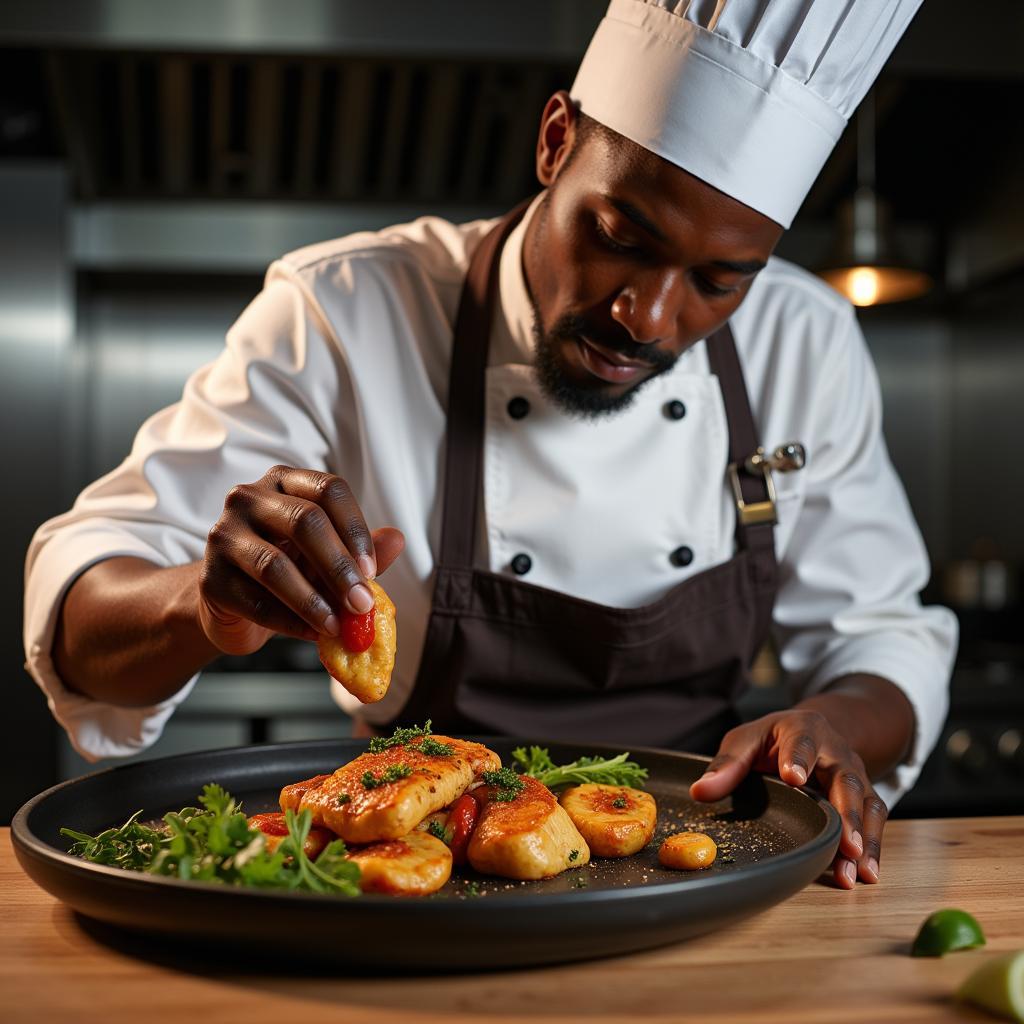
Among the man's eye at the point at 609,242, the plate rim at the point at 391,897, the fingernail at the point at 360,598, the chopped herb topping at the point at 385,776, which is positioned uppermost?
the man's eye at the point at 609,242

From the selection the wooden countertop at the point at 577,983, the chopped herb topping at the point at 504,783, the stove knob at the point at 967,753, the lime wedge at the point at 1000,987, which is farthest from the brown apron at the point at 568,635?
the stove knob at the point at 967,753

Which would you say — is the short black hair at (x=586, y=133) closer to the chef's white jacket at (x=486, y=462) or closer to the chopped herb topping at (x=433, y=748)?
the chef's white jacket at (x=486, y=462)

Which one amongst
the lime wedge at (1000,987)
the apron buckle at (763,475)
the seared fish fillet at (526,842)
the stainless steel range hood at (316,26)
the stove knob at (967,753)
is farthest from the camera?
the stove knob at (967,753)

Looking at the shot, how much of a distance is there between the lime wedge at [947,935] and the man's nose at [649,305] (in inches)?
29.3

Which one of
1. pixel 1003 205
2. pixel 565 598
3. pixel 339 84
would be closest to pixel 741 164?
pixel 565 598

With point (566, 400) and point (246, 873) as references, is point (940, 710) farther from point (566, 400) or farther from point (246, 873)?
point (246, 873)

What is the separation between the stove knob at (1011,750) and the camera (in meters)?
3.10

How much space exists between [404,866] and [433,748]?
225mm

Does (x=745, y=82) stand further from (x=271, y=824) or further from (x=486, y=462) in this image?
(x=271, y=824)

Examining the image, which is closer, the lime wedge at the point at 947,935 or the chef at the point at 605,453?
the lime wedge at the point at 947,935

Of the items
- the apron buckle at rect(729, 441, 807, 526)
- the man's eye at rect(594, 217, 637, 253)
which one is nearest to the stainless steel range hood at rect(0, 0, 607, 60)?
the apron buckle at rect(729, 441, 807, 526)

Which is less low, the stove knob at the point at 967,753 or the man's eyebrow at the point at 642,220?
the man's eyebrow at the point at 642,220

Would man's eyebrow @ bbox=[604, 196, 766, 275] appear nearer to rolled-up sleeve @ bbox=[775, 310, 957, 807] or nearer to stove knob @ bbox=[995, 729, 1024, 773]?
rolled-up sleeve @ bbox=[775, 310, 957, 807]

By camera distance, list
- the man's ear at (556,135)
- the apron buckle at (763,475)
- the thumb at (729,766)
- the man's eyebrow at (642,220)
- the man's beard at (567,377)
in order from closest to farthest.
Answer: the thumb at (729,766) → the man's eyebrow at (642,220) → the man's beard at (567,377) → the man's ear at (556,135) → the apron buckle at (763,475)
